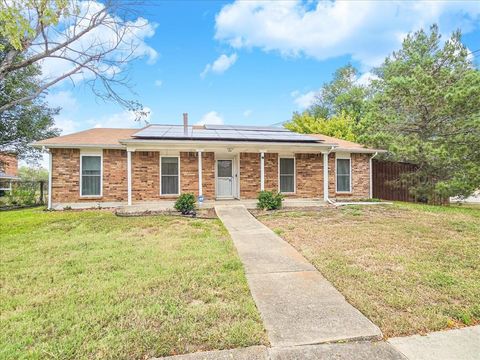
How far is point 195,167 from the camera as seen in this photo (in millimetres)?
12766

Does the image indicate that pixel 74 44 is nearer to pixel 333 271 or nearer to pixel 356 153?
pixel 333 271

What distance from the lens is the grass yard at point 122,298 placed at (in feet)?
8.64

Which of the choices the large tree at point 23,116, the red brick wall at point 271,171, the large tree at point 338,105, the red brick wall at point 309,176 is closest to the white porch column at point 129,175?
the red brick wall at point 271,171

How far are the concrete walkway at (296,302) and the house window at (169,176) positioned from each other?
724 centimetres

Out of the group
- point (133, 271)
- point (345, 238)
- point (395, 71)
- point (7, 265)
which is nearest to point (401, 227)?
point (345, 238)

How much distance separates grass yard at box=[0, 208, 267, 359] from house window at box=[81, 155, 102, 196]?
16.7ft

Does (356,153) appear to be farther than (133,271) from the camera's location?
Yes

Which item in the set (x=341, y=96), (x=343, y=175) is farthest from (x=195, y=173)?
(x=341, y=96)

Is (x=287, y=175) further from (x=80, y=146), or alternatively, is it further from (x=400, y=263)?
(x=400, y=263)

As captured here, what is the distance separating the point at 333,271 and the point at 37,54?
27.6 ft

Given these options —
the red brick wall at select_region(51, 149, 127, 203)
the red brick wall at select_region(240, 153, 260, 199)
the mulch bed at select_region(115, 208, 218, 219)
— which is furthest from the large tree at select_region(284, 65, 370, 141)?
the red brick wall at select_region(51, 149, 127, 203)

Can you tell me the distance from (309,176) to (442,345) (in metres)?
11.4

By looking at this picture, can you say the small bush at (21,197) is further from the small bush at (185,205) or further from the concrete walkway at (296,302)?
the concrete walkway at (296,302)

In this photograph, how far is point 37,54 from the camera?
7.41m
